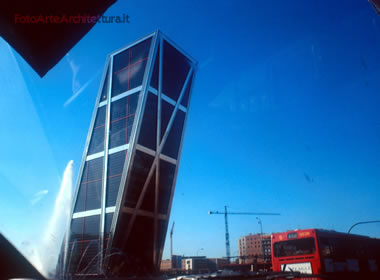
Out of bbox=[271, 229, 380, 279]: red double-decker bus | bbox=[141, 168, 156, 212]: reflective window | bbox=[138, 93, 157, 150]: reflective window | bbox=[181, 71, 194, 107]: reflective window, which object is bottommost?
bbox=[271, 229, 380, 279]: red double-decker bus

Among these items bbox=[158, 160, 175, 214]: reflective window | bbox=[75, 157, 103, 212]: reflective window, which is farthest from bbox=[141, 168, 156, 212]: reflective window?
bbox=[75, 157, 103, 212]: reflective window

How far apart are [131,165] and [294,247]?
→ 664 inches

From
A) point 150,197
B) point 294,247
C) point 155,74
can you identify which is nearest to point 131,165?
point 150,197

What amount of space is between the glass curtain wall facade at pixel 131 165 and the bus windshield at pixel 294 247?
53.2 feet

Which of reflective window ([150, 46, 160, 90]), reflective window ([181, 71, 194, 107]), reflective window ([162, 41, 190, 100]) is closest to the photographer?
reflective window ([150, 46, 160, 90])

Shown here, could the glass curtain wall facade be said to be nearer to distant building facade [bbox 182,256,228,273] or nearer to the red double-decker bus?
the red double-decker bus

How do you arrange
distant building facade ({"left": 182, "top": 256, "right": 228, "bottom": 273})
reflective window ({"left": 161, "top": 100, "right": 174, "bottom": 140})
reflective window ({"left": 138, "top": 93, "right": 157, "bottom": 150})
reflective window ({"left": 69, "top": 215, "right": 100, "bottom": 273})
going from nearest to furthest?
reflective window ({"left": 69, "top": 215, "right": 100, "bottom": 273})
reflective window ({"left": 138, "top": 93, "right": 157, "bottom": 150})
reflective window ({"left": 161, "top": 100, "right": 174, "bottom": 140})
distant building facade ({"left": 182, "top": 256, "right": 228, "bottom": 273})

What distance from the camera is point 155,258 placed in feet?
89.1

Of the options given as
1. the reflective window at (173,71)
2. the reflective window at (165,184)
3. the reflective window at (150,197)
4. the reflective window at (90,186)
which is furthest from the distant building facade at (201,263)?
the reflective window at (173,71)

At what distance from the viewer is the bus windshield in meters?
9.31

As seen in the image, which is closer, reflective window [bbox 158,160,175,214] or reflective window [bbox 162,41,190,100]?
reflective window [bbox 158,160,175,214]

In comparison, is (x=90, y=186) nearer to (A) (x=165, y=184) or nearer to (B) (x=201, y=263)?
(A) (x=165, y=184)

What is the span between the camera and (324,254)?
356 inches

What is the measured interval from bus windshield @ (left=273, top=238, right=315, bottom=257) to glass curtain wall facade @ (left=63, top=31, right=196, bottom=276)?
1622 cm
